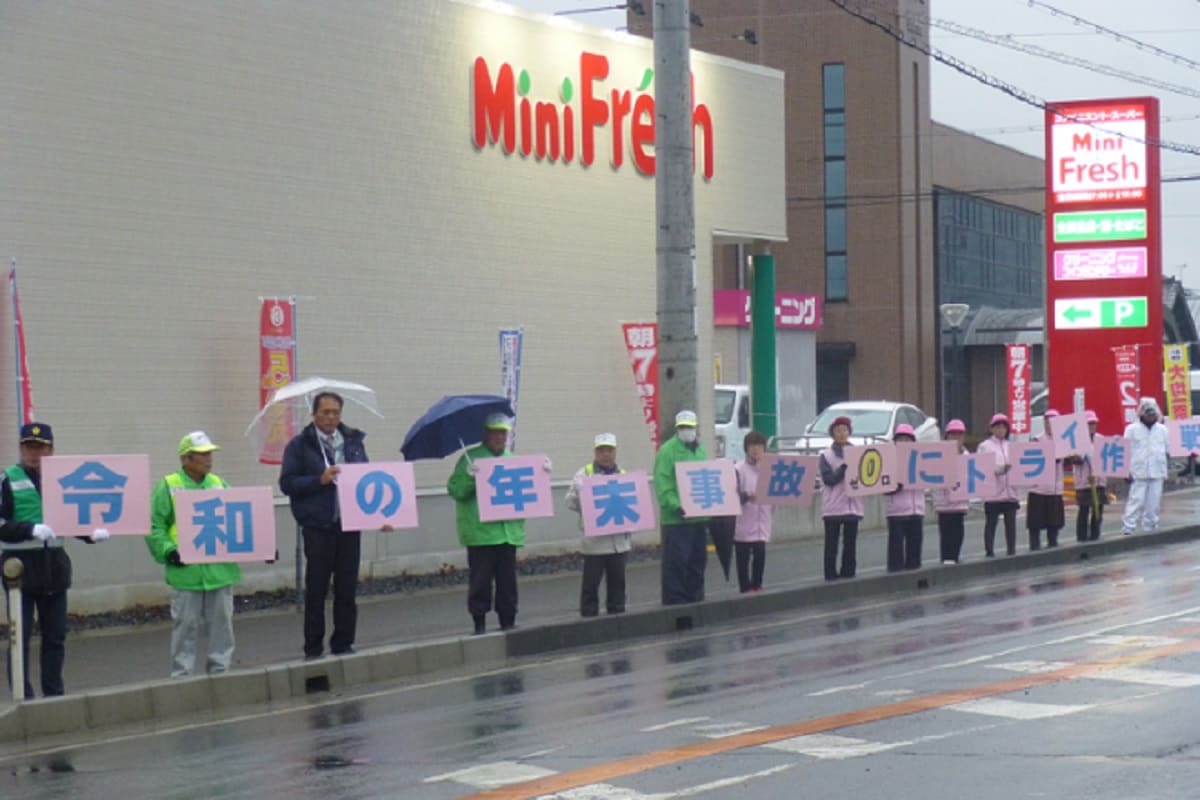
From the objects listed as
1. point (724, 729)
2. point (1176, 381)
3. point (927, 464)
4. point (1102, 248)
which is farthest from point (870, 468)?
point (1102, 248)

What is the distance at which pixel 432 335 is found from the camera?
A: 21859 mm

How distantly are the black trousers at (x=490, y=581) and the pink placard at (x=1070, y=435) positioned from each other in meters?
10.8

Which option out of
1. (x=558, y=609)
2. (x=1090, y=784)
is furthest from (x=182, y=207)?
(x=1090, y=784)

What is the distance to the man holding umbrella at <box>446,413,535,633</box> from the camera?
54.4 ft

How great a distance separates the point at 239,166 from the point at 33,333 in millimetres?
3164

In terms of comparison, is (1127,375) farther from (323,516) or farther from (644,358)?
(323,516)

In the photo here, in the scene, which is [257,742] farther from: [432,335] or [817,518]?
[817,518]

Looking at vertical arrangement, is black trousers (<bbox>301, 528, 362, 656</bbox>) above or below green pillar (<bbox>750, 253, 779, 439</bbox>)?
below

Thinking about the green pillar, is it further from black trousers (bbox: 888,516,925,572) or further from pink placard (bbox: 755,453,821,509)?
pink placard (bbox: 755,453,821,509)

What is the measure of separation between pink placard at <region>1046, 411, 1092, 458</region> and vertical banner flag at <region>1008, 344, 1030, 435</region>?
1401cm

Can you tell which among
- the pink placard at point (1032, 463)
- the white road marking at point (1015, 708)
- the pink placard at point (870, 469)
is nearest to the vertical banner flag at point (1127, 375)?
the pink placard at point (1032, 463)

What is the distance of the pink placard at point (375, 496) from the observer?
14.9 metres

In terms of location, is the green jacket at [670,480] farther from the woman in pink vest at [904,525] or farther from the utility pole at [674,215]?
the woman in pink vest at [904,525]

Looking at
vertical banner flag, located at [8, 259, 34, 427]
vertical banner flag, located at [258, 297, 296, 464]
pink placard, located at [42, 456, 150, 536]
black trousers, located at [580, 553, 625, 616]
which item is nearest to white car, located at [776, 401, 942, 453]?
black trousers, located at [580, 553, 625, 616]
